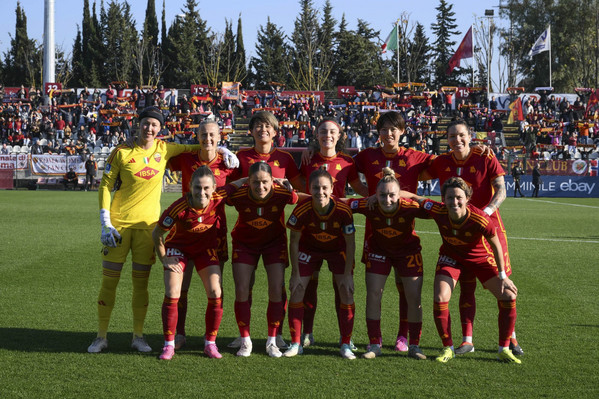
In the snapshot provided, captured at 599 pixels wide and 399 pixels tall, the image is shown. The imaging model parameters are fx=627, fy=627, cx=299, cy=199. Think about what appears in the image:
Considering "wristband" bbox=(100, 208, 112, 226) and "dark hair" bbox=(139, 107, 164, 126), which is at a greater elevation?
"dark hair" bbox=(139, 107, 164, 126)

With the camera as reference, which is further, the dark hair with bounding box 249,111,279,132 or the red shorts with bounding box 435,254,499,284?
the dark hair with bounding box 249,111,279,132

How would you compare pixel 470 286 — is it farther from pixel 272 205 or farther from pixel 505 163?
pixel 505 163

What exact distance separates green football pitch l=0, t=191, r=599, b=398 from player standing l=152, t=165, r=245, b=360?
280 millimetres

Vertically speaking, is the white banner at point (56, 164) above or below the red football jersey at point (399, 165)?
above

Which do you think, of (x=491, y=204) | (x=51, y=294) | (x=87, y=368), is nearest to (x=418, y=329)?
(x=491, y=204)

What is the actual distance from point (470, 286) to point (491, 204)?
75 centimetres

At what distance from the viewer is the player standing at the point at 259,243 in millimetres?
5258

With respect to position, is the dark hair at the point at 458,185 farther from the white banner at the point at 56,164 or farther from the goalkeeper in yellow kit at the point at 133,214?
the white banner at the point at 56,164

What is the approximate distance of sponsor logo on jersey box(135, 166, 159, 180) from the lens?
18.3ft

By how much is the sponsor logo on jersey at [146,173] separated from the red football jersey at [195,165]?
0.93 ft

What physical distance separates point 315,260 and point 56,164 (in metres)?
29.2

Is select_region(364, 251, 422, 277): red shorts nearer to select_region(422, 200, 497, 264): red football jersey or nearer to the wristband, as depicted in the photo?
select_region(422, 200, 497, 264): red football jersey

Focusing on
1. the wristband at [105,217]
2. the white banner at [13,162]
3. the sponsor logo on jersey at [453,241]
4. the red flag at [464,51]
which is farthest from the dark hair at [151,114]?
the red flag at [464,51]

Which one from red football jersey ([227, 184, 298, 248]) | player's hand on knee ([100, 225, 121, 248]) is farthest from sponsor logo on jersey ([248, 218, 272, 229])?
player's hand on knee ([100, 225, 121, 248])
